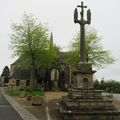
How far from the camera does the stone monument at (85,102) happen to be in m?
20.6

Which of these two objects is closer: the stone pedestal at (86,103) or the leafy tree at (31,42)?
the stone pedestal at (86,103)

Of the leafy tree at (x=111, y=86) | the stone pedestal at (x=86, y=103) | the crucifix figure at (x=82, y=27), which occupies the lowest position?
the stone pedestal at (x=86, y=103)

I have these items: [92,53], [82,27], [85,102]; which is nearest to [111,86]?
[92,53]

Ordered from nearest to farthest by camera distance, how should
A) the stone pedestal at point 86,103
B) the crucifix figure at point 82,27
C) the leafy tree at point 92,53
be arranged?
the stone pedestal at point 86,103 → the crucifix figure at point 82,27 → the leafy tree at point 92,53

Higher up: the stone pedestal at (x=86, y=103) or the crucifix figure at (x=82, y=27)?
the crucifix figure at (x=82, y=27)

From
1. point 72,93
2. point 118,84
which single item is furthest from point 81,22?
point 118,84

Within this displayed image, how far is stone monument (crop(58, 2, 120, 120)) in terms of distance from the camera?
20578 mm

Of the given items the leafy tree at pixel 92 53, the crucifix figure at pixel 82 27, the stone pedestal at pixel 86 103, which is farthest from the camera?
the leafy tree at pixel 92 53

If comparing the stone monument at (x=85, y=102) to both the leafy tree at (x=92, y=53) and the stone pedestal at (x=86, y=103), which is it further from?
the leafy tree at (x=92, y=53)

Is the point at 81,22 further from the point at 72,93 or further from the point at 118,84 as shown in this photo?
the point at 118,84

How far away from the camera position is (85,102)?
2183cm

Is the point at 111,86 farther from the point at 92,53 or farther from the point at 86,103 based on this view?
the point at 86,103

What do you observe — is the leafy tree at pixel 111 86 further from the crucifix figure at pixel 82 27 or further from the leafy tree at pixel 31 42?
the crucifix figure at pixel 82 27

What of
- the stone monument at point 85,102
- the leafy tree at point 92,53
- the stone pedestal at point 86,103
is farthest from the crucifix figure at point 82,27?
the leafy tree at point 92,53
